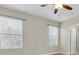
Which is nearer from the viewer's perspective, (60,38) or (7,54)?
(7,54)

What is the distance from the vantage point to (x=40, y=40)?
128 centimetres

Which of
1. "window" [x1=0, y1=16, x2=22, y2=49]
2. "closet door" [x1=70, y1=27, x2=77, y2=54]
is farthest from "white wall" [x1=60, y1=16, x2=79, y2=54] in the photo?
"window" [x1=0, y1=16, x2=22, y2=49]

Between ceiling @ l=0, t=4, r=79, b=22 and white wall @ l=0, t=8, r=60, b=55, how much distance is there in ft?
0.17

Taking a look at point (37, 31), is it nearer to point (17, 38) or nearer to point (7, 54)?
point (17, 38)

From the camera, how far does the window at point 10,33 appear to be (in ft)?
3.81

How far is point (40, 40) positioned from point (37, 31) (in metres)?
0.11

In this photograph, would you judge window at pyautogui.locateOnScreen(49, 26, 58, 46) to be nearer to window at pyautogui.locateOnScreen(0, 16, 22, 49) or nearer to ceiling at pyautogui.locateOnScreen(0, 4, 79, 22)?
ceiling at pyautogui.locateOnScreen(0, 4, 79, 22)

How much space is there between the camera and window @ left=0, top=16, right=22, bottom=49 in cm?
116

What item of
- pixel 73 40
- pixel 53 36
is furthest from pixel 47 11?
pixel 73 40

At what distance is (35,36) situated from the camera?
1269 mm

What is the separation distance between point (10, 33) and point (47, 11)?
19.6 inches
